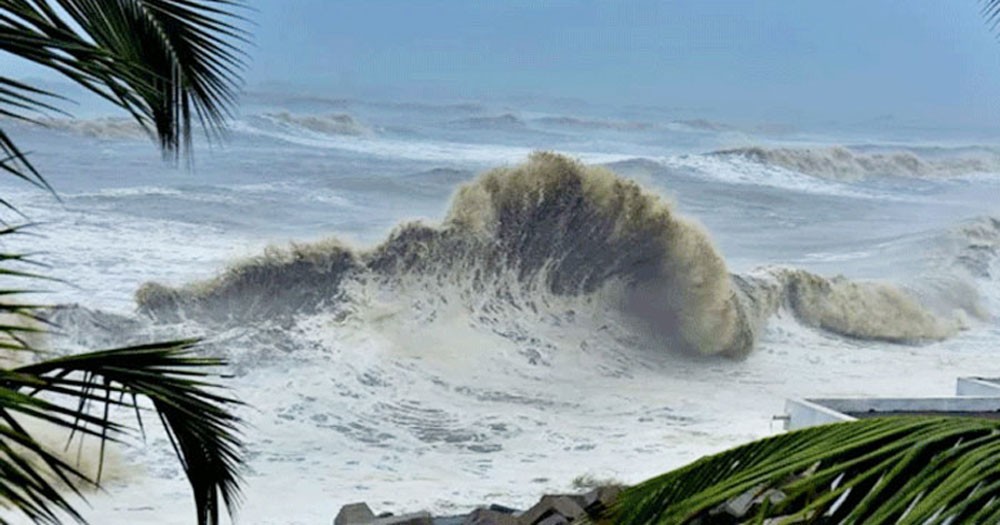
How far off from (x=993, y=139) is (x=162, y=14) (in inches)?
426

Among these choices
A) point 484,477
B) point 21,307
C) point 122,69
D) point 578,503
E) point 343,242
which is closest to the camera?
point 21,307

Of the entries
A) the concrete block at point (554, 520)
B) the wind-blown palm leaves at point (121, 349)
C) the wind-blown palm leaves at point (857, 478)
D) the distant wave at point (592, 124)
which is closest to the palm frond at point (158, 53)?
the wind-blown palm leaves at point (121, 349)

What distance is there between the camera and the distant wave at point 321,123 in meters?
10.3

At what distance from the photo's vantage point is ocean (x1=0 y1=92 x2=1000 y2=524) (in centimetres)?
Answer: 850

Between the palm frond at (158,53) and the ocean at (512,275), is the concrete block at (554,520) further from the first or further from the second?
the ocean at (512,275)

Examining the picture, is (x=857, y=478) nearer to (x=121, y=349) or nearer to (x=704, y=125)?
(x=121, y=349)

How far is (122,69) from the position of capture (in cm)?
99

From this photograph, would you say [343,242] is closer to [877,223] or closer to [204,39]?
[877,223]

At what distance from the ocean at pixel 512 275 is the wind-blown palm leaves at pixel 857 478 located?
7.29m

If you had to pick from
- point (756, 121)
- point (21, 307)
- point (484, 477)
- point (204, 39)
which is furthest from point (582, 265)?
point (21, 307)

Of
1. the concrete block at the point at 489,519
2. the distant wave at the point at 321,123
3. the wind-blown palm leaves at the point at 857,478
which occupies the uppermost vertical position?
the distant wave at the point at 321,123

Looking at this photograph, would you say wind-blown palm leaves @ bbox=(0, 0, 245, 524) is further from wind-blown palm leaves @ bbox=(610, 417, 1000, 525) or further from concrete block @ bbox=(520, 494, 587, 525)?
concrete block @ bbox=(520, 494, 587, 525)

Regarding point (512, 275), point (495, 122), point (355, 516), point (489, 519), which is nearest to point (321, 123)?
point (495, 122)

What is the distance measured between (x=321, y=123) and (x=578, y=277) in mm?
2567
